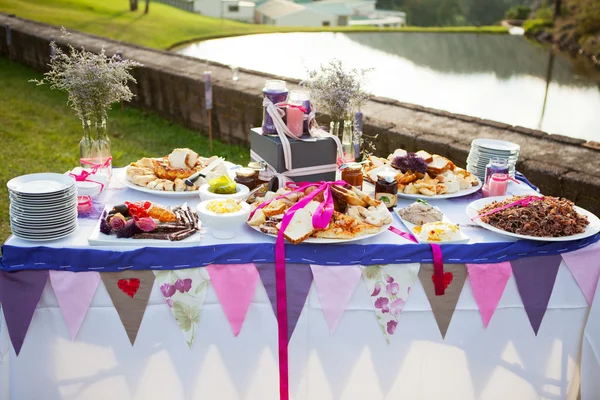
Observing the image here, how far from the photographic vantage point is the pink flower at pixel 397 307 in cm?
255

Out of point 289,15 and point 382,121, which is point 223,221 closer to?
point 382,121

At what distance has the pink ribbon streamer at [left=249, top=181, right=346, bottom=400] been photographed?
8.07 ft

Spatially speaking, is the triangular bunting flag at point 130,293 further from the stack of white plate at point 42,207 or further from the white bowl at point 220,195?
the white bowl at point 220,195

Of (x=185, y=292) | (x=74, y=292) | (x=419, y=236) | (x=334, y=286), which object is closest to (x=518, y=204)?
(x=419, y=236)

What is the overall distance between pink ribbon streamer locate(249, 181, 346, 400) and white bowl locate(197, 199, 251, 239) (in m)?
0.10

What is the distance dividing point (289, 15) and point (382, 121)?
66.0 feet

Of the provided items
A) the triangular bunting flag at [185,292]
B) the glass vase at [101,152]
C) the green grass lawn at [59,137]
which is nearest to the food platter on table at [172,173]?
the glass vase at [101,152]

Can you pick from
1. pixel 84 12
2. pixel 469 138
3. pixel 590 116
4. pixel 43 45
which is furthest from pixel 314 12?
pixel 469 138

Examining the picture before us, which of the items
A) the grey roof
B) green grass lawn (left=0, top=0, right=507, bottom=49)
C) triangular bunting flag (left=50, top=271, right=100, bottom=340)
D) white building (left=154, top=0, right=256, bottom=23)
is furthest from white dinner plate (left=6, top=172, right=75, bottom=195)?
the grey roof

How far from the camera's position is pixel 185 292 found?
2.48 m

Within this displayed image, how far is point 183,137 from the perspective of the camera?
750 centimetres

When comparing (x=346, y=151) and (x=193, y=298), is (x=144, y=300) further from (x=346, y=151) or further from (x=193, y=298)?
(x=346, y=151)

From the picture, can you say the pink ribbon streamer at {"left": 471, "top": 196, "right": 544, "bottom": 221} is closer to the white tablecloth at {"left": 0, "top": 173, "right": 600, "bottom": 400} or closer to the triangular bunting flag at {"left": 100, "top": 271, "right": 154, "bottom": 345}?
the white tablecloth at {"left": 0, "top": 173, "right": 600, "bottom": 400}

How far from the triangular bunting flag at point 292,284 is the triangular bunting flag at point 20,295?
799 mm
